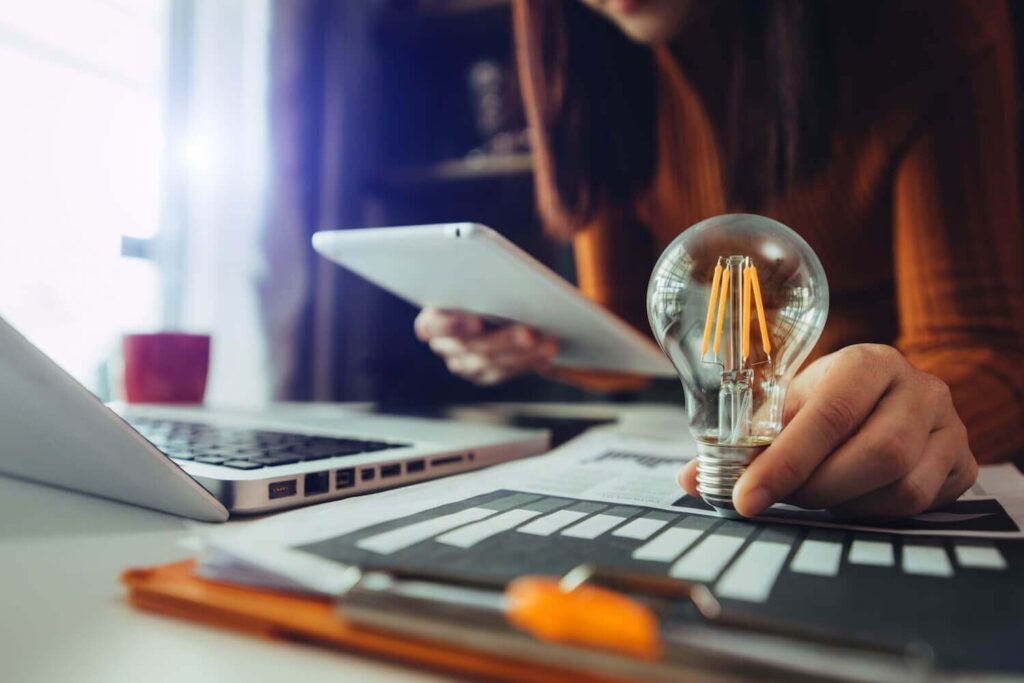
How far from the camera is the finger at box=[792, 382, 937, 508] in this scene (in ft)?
0.98

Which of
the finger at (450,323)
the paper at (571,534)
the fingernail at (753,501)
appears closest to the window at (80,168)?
the finger at (450,323)

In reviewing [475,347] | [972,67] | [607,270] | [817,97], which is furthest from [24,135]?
[972,67]

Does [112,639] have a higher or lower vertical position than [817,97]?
lower

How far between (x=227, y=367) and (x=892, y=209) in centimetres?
111

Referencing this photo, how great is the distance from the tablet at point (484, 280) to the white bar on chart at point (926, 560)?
0.27 meters

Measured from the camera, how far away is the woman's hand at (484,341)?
2.50 ft

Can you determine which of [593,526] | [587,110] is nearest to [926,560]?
[593,526]

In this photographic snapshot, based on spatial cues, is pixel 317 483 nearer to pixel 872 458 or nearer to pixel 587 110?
pixel 872 458

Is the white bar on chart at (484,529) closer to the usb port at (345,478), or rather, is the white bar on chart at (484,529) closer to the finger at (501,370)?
the usb port at (345,478)

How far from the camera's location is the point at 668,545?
0.26 m

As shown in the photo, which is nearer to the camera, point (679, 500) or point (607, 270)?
point (679, 500)

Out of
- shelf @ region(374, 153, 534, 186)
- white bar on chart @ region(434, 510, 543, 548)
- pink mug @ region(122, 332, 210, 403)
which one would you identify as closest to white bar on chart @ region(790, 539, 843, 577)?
white bar on chart @ region(434, 510, 543, 548)

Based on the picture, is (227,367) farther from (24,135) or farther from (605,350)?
(605,350)

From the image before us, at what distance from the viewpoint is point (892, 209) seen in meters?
0.90
